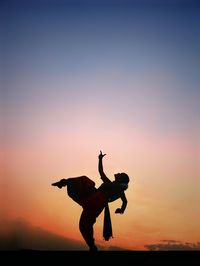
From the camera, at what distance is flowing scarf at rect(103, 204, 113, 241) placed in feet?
15.0

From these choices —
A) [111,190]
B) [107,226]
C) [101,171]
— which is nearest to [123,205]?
[111,190]

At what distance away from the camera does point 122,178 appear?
468 cm

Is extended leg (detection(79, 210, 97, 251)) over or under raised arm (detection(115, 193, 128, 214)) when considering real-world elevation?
under

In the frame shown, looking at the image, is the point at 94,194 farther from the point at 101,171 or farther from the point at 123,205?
the point at 123,205
